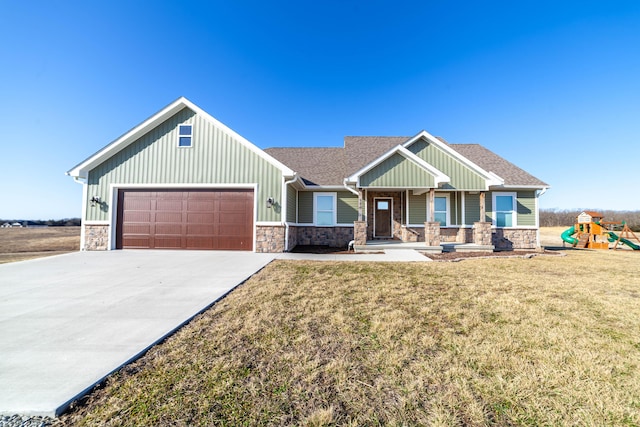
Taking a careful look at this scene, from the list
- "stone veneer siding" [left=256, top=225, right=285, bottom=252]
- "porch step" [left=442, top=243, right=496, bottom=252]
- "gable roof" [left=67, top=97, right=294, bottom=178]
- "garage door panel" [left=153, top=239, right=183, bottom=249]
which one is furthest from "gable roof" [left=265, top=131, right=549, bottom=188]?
"garage door panel" [left=153, top=239, right=183, bottom=249]

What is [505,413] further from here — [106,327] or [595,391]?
[106,327]

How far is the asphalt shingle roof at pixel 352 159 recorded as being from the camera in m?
13.2

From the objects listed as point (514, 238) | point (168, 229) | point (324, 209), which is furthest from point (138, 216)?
point (514, 238)

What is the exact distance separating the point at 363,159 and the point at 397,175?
13.9 feet

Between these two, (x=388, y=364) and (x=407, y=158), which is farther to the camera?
(x=407, y=158)

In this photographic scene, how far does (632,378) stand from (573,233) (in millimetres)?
18090

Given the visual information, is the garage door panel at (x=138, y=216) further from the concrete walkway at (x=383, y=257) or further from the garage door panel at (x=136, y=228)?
the concrete walkway at (x=383, y=257)

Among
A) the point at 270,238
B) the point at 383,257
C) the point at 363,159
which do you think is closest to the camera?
the point at 383,257

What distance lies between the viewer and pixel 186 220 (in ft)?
34.6

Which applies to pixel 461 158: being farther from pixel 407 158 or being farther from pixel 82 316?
pixel 82 316

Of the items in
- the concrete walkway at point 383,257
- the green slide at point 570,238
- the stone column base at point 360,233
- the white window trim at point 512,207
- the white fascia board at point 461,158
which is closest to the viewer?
the concrete walkway at point 383,257

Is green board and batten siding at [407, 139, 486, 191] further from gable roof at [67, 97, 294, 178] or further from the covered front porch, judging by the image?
gable roof at [67, 97, 294, 178]

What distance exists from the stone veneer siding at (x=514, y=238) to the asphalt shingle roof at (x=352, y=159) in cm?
236

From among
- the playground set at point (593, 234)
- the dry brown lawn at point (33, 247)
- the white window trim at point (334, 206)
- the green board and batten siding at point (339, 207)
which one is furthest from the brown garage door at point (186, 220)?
the playground set at point (593, 234)
